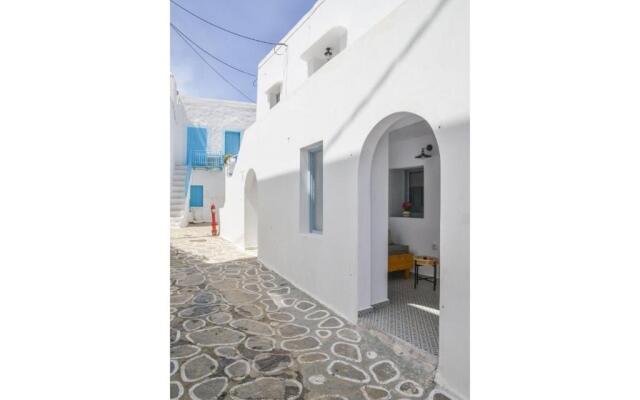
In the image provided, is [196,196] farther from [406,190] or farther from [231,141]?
[406,190]

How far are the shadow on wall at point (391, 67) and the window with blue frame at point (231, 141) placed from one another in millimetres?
16649

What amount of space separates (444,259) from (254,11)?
6172 millimetres

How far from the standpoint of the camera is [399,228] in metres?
7.38

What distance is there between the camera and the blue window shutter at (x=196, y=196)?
17.8m

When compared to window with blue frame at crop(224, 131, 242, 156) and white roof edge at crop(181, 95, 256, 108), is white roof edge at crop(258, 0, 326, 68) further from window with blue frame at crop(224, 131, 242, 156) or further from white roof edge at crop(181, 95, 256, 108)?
white roof edge at crop(181, 95, 256, 108)

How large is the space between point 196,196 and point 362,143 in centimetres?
1584

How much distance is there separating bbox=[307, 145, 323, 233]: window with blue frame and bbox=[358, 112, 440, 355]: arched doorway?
4.45ft

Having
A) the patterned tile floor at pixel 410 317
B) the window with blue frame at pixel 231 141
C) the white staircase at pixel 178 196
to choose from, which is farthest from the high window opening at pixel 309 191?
the window with blue frame at pixel 231 141

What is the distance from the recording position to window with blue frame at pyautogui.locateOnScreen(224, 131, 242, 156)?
20086mm

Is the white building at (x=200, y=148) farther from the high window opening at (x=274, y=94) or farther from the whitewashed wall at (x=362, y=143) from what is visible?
the whitewashed wall at (x=362, y=143)
